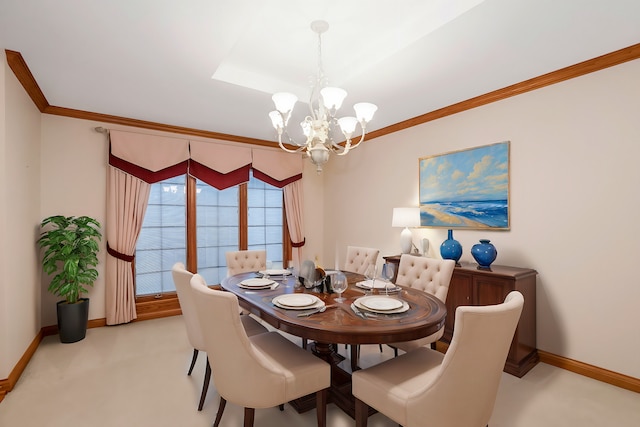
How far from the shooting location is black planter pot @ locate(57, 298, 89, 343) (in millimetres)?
3268

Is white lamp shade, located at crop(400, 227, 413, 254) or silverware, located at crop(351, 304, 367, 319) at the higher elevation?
white lamp shade, located at crop(400, 227, 413, 254)

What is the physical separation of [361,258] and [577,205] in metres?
1.99

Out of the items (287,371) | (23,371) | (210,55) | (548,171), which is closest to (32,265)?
(23,371)

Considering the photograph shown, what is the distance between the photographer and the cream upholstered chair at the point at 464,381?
51.1 inches

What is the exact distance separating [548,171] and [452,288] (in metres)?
1.38

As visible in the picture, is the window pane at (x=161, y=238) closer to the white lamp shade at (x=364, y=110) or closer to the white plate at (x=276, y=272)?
the white plate at (x=276, y=272)

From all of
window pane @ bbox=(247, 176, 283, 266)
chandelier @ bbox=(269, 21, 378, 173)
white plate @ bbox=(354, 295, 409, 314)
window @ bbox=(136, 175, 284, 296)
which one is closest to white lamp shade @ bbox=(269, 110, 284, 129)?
chandelier @ bbox=(269, 21, 378, 173)

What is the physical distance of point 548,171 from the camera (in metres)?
2.85

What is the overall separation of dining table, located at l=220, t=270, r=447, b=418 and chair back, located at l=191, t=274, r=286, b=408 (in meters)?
0.24

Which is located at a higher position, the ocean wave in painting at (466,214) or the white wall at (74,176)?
the white wall at (74,176)

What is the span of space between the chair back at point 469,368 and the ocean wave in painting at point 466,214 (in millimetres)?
1973

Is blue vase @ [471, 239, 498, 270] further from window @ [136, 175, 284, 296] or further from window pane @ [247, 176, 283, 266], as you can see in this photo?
window @ [136, 175, 284, 296]

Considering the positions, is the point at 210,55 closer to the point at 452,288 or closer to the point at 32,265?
the point at 32,265

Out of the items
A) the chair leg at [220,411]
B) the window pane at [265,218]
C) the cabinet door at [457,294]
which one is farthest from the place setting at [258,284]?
the window pane at [265,218]
